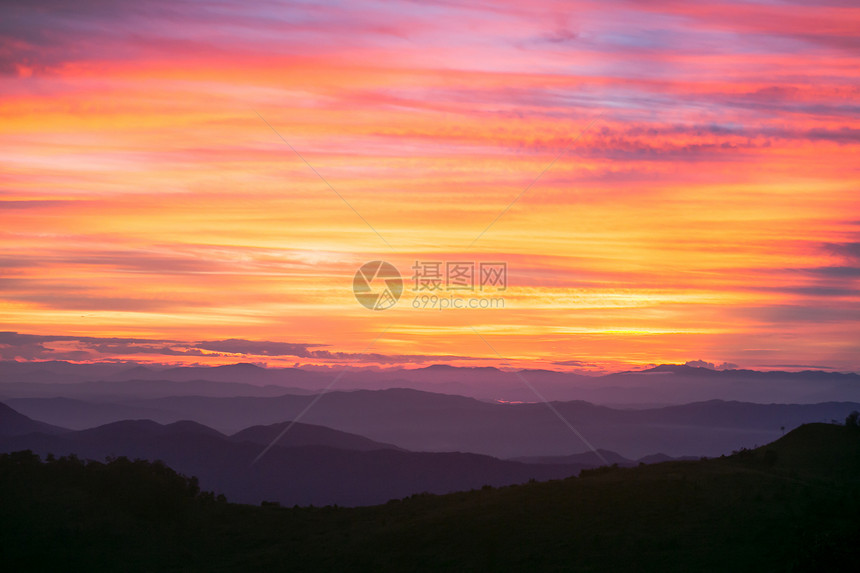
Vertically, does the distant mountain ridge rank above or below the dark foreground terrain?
below

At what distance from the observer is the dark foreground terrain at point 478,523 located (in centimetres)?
2642

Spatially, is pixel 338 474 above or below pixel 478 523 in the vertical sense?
below

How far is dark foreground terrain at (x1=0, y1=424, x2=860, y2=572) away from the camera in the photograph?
26422mm

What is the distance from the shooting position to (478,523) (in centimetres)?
3188

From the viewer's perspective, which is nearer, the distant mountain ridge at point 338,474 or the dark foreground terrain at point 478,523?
the dark foreground terrain at point 478,523

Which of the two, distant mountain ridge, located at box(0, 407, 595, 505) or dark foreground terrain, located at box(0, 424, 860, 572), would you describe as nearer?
dark foreground terrain, located at box(0, 424, 860, 572)

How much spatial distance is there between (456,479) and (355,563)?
6010 inches

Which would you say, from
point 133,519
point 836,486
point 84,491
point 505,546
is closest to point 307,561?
point 505,546

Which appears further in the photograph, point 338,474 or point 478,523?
point 338,474

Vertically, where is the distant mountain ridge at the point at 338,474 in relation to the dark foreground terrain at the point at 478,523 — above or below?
below

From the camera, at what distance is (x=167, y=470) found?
4147cm

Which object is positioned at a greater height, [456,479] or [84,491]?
[84,491]

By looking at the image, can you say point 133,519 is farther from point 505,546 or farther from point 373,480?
Result: point 373,480

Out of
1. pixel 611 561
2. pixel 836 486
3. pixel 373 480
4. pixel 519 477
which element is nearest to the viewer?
pixel 611 561
